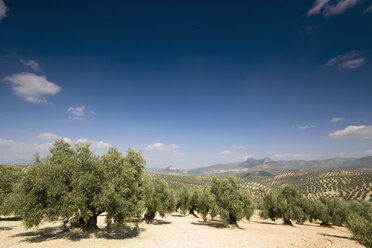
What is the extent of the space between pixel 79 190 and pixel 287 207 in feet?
185

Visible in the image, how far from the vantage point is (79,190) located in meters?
22.9

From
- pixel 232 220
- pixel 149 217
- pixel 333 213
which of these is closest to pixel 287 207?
pixel 333 213

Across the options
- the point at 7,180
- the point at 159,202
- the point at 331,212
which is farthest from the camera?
the point at 331,212

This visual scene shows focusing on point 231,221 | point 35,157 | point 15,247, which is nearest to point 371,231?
point 231,221

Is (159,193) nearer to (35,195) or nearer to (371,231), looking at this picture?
(35,195)

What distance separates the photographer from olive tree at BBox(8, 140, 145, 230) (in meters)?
21.9

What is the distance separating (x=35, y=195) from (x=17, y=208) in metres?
2.52

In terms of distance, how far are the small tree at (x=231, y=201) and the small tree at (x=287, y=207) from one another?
767 inches

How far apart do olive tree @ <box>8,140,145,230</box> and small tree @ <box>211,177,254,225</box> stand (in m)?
20.6

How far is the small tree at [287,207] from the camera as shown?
50.4m

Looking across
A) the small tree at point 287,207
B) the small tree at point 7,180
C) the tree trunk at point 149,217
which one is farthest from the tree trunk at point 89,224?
the small tree at point 287,207

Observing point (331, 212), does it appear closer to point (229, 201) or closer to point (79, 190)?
point (229, 201)

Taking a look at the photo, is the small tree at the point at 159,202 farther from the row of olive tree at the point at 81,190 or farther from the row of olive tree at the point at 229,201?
the row of olive tree at the point at 229,201

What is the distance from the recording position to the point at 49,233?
2627 cm
